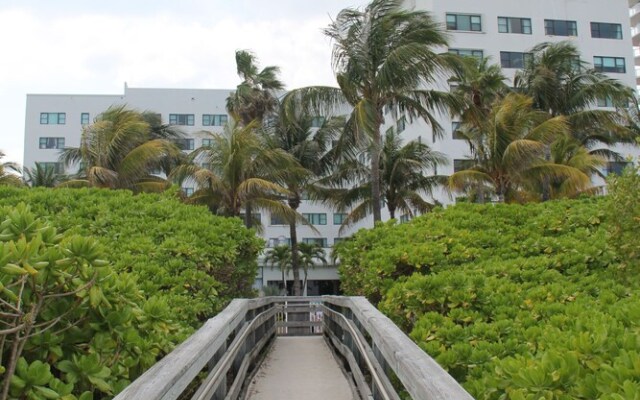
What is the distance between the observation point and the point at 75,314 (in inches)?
112

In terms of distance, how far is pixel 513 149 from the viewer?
1964 cm

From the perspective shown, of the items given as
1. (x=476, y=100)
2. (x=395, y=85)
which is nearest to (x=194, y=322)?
(x=395, y=85)

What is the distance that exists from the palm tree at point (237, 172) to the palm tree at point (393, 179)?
20.4ft

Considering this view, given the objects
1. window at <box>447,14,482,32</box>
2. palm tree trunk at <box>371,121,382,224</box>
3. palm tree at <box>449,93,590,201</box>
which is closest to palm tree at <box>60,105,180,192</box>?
palm tree trunk at <box>371,121,382,224</box>

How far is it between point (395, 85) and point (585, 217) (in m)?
10.4

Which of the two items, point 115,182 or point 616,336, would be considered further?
point 115,182

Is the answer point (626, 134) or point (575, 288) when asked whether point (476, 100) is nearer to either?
point (626, 134)

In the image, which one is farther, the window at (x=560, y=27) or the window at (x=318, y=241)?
the window at (x=318, y=241)

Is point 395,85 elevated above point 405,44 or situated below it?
below

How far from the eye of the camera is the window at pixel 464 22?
39406 millimetres

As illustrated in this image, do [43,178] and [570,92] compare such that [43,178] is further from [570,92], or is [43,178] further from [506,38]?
[506,38]

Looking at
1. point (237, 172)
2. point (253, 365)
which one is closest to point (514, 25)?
point (237, 172)

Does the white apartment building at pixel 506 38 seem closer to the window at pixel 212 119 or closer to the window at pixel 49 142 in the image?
the window at pixel 49 142

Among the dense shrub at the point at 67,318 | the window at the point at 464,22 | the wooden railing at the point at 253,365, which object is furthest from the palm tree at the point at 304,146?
the dense shrub at the point at 67,318
